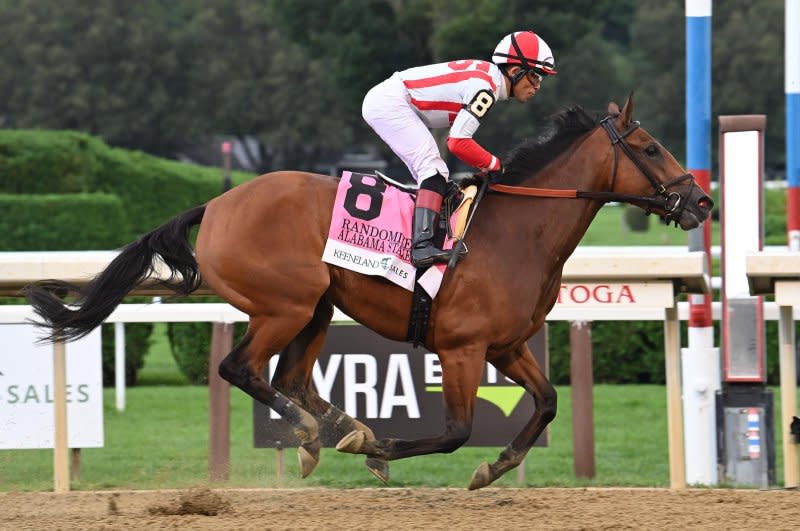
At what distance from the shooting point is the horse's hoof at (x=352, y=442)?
489 cm

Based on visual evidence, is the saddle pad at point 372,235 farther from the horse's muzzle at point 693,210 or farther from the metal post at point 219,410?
the metal post at point 219,410

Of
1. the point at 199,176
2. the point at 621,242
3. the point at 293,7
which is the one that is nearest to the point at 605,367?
the point at 199,176

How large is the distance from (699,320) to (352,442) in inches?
83.3

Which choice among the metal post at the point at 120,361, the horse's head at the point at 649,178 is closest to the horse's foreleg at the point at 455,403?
the horse's head at the point at 649,178

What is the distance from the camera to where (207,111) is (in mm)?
44281

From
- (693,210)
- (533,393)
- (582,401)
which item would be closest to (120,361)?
(582,401)

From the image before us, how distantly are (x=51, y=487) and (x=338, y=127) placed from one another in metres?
38.4

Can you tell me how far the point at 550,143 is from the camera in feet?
16.9

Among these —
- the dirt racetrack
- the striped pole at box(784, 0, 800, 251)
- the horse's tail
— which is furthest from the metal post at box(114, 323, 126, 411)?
the striped pole at box(784, 0, 800, 251)

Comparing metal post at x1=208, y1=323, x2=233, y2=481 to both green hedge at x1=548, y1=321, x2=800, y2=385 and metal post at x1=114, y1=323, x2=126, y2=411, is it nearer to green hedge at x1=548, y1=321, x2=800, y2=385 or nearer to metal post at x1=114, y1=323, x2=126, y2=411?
metal post at x1=114, y1=323, x2=126, y2=411

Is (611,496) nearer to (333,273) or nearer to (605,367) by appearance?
(333,273)

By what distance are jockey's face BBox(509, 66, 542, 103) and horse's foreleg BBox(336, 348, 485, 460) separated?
972mm

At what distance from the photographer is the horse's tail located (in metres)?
5.14

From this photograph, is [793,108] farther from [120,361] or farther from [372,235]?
[120,361]
